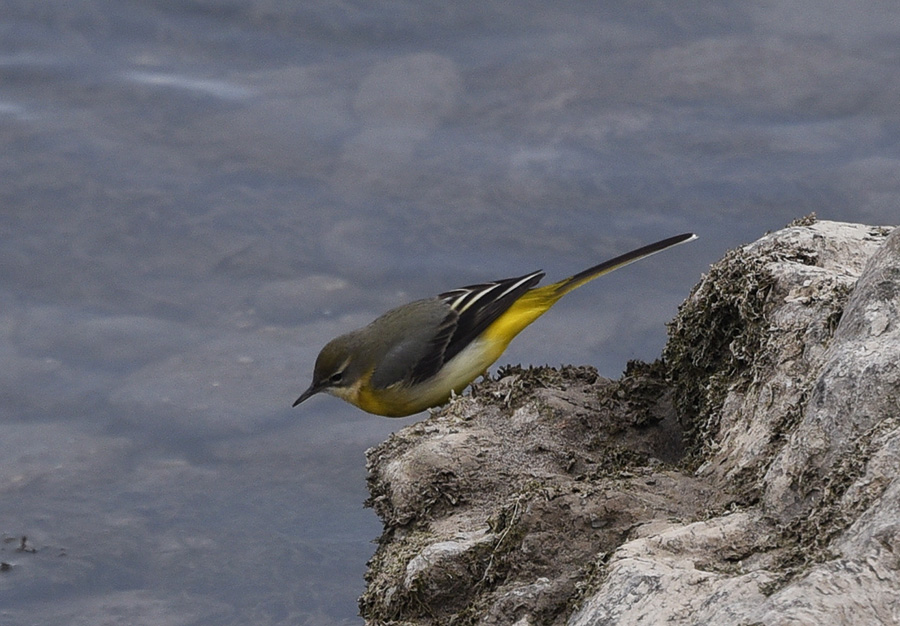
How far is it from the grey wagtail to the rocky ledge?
7.78 feet

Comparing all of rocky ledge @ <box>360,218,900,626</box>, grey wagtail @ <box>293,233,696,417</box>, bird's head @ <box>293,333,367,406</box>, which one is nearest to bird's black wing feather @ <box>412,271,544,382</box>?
grey wagtail @ <box>293,233,696,417</box>

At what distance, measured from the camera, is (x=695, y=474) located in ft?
15.5

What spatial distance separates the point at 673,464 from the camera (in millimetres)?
5094

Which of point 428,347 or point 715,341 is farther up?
point 428,347

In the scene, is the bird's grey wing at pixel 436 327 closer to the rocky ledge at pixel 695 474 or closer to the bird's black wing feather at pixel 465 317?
the bird's black wing feather at pixel 465 317

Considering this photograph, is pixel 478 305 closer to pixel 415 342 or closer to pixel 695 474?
pixel 415 342

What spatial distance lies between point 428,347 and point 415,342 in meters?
0.12

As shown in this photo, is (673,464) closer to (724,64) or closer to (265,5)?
(724,64)

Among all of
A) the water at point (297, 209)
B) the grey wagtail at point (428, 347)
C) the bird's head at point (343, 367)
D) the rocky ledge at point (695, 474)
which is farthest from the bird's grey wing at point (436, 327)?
the rocky ledge at point (695, 474)

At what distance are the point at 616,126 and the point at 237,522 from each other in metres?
5.16

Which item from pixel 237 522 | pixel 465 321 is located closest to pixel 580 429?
pixel 465 321

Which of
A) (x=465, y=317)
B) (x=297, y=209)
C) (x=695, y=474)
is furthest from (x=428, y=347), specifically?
(x=695, y=474)

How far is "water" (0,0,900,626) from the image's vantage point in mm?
8602

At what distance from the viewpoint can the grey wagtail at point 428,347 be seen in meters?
8.45
